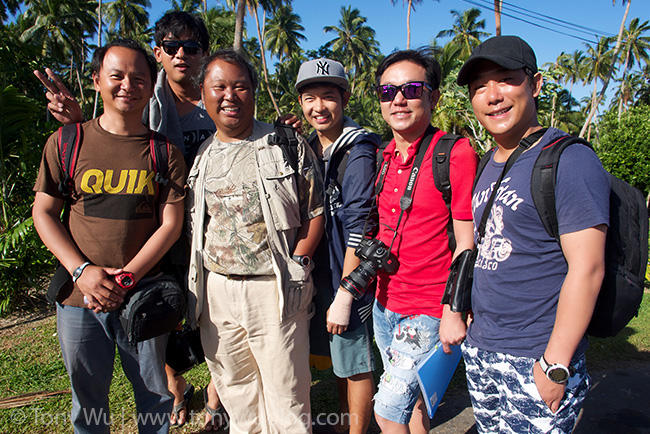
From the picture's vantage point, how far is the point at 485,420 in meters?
1.93

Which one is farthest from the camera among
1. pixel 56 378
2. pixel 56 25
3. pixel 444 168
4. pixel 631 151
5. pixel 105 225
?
pixel 56 25

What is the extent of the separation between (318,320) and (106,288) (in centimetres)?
136

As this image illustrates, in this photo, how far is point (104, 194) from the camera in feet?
7.70

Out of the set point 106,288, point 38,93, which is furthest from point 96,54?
point 38,93

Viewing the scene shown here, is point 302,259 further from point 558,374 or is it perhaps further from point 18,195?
point 18,195

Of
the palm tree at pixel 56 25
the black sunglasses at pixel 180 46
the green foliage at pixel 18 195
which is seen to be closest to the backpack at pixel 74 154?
the black sunglasses at pixel 180 46

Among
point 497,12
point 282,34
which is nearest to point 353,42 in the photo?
point 282,34

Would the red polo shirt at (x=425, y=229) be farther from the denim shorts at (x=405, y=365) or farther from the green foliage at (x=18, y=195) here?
the green foliage at (x=18, y=195)

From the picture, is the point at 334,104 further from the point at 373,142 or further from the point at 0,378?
the point at 0,378

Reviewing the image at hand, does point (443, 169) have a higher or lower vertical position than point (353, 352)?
higher

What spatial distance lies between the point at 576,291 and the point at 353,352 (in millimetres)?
1470

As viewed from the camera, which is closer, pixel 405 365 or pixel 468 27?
pixel 405 365

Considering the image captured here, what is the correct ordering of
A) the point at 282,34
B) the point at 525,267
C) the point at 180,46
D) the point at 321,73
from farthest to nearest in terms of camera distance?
1. the point at 282,34
2. the point at 180,46
3. the point at 321,73
4. the point at 525,267

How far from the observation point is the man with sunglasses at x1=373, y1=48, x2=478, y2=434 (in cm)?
215
